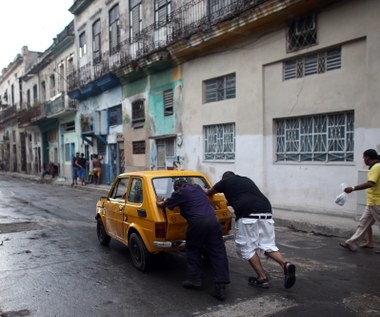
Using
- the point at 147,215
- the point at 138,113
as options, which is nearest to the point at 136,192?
the point at 147,215

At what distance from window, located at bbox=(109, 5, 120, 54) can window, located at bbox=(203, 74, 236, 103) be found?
7877 mm

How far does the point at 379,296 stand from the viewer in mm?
4688

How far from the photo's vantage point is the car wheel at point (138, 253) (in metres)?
5.65

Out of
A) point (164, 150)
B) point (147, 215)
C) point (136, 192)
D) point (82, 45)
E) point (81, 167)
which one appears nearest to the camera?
point (147, 215)

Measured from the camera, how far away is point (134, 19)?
19.2m

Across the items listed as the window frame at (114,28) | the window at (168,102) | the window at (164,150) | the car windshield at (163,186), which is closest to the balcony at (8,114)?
the window frame at (114,28)

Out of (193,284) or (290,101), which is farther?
(290,101)

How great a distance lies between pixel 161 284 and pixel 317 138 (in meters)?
6.80

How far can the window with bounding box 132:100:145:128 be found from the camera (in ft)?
61.1

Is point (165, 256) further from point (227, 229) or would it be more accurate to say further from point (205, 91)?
point (205, 91)

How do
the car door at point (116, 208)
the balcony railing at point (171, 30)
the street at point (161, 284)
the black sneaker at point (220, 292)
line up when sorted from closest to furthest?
the street at point (161, 284) < the black sneaker at point (220, 292) < the car door at point (116, 208) < the balcony railing at point (171, 30)

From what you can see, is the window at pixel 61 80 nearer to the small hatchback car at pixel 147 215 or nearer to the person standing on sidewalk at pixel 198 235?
the small hatchback car at pixel 147 215

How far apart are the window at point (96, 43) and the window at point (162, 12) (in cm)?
649

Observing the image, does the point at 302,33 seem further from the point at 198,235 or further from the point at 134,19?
the point at 134,19
